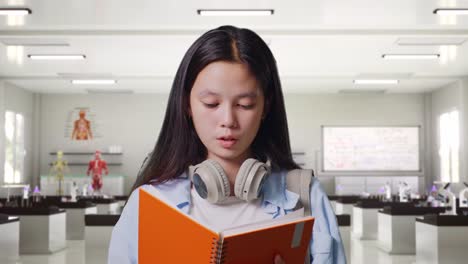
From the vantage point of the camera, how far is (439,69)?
53.4 feet

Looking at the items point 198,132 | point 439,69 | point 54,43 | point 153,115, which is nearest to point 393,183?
point 439,69

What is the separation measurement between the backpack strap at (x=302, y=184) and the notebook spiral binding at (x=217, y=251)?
0.86ft

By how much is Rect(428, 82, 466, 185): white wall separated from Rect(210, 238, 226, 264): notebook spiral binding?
17163mm

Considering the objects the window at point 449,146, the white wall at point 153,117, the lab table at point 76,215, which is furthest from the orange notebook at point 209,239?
the white wall at point 153,117

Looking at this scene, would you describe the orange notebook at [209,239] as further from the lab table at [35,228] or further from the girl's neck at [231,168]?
the lab table at [35,228]

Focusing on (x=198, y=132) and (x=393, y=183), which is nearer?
(x=198, y=132)

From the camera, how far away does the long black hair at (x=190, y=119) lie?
1466 millimetres

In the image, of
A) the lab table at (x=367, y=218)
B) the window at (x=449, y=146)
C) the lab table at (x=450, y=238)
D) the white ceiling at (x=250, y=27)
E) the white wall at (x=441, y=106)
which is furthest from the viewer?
the window at (x=449, y=146)

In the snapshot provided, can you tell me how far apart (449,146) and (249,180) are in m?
18.6

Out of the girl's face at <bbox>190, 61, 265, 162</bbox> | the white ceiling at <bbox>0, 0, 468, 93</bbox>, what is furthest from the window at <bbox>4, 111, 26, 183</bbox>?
the girl's face at <bbox>190, 61, 265, 162</bbox>

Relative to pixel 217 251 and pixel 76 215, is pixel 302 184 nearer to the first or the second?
pixel 217 251

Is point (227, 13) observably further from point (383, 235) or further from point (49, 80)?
point (49, 80)

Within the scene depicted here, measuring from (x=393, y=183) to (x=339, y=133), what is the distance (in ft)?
7.12

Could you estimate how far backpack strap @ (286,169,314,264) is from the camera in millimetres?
1447
